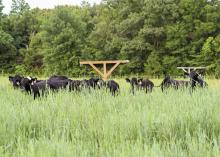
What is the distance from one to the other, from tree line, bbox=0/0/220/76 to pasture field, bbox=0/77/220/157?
2680 centimetres

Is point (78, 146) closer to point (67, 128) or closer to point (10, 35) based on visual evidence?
point (67, 128)

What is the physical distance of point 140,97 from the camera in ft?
24.1

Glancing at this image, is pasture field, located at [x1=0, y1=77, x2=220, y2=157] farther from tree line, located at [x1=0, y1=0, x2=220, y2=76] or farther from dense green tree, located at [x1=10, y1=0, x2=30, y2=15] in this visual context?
dense green tree, located at [x1=10, y1=0, x2=30, y2=15]

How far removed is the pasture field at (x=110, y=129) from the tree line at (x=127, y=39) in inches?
1055

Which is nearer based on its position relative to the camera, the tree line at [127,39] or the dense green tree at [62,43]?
the tree line at [127,39]

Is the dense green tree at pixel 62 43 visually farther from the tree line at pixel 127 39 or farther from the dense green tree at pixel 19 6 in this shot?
the dense green tree at pixel 19 6

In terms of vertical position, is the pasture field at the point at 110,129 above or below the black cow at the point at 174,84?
above

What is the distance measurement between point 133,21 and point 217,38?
7969mm

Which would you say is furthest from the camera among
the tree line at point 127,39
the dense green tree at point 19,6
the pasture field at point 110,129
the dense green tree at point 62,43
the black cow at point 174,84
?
the dense green tree at point 19,6

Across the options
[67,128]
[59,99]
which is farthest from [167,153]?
[59,99]

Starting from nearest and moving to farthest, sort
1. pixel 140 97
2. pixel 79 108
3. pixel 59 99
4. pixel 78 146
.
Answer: pixel 78 146
pixel 79 108
pixel 59 99
pixel 140 97

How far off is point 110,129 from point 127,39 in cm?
3336

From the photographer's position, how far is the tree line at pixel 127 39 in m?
34.4

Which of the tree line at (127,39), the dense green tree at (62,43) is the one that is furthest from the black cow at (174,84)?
the dense green tree at (62,43)
